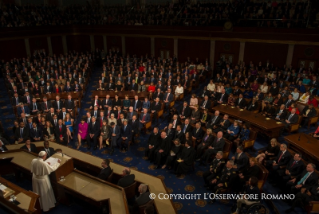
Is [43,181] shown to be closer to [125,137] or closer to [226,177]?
[125,137]

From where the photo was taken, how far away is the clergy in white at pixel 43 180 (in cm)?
533

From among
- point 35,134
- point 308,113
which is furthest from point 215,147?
point 35,134

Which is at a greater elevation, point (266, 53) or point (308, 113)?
point (266, 53)

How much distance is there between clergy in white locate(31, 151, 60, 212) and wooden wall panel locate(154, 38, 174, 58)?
51.9 ft

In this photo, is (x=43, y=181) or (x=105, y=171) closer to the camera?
(x=43, y=181)

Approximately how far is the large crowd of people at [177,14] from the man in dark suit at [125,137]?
11.6 m

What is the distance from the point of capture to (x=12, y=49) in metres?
19.3

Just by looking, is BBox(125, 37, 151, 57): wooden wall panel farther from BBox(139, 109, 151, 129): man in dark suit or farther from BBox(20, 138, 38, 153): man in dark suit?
BBox(20, 138, 38, 153): man in dark suit

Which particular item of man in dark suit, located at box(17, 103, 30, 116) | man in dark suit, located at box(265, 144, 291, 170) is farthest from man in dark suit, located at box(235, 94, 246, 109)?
man in dark suit, located at box(17, 103, 30, 116)

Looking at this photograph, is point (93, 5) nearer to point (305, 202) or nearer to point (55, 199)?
point (55, 199)

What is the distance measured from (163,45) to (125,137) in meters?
13.3

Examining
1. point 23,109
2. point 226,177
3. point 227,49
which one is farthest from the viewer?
point 227,49

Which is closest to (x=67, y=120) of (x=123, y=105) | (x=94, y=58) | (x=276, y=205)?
(x=123, y=105)

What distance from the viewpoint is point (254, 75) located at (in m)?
14.1
